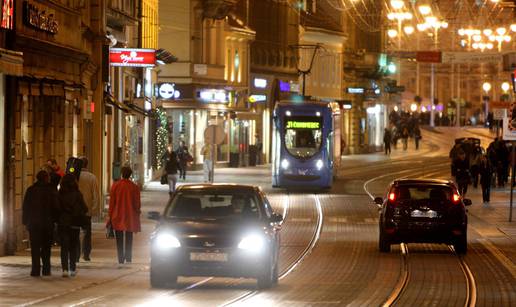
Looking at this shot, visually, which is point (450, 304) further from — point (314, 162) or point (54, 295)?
point (314, 162)

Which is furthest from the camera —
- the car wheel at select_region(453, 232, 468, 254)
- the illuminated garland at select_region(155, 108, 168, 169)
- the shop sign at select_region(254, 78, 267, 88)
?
the shop sign at select_region(254, 78, 267, 88)

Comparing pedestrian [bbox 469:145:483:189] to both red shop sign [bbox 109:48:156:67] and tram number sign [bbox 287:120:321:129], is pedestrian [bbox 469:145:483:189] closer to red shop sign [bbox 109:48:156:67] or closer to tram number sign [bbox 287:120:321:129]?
tram number sign [bbox 287:120:321:129]

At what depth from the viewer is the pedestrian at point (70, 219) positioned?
21.3 m

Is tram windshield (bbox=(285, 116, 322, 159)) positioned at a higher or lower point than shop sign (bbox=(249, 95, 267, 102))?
lower

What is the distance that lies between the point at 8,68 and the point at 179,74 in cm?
4530

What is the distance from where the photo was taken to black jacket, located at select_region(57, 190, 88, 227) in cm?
2153

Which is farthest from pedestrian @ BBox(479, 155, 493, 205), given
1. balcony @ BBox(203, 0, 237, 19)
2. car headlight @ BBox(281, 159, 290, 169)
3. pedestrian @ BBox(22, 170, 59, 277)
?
pedestrian @ BBox(22, 170, 59, 277)

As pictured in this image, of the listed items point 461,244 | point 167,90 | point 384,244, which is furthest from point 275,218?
point 167,90

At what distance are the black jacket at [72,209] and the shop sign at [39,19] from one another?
592 centimetres

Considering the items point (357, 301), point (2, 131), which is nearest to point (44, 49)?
point (2, 131)

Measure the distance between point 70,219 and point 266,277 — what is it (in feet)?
12.2

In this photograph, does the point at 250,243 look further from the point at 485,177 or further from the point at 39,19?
the point at 485,177

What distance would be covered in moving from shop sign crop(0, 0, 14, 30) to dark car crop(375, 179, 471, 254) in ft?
26.2

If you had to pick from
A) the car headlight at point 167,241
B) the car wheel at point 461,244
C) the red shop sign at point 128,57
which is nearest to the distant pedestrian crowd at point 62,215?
the car headlight at point 167,241
